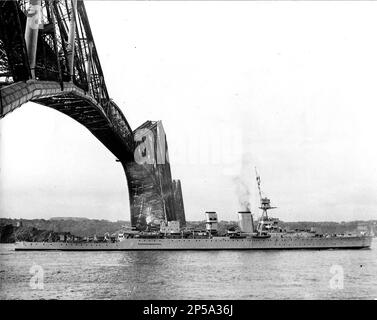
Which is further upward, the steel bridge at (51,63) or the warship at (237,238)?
the steel bridge at (51,63)

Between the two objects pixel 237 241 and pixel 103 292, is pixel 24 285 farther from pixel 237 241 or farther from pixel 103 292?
pixel 237 241

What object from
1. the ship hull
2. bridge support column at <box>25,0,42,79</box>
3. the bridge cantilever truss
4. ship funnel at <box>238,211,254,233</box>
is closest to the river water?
the bridge cantilever truss

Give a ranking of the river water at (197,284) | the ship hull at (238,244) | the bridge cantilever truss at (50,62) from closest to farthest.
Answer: the bridge cantilever truss at (50,62) → the river water at (197,284) → the ship hull at (238,244)

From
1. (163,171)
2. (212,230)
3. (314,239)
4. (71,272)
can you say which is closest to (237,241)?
(212,230)

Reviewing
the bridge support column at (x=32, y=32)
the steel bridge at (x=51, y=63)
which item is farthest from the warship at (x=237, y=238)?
the bridge support column at (x=32, y=32)

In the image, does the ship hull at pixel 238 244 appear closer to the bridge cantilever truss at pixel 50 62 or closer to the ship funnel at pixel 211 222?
the ship funnel at pixel 211 222

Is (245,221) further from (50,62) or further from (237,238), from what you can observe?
(50,62)
